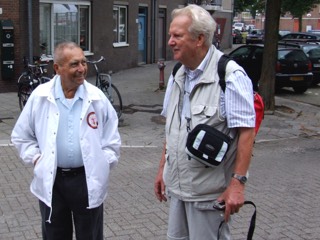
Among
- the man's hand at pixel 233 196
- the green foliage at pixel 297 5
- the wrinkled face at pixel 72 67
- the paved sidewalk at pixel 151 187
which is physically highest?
the green foliage at pixel 297 5

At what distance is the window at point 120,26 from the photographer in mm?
20386

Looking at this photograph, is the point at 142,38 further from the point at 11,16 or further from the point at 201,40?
the point at 201,40

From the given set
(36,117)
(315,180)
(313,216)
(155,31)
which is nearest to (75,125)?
(36,117)

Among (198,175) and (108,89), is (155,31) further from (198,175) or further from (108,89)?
(198,175)

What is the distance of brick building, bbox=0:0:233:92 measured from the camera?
13828 mm

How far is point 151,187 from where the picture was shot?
6.19m

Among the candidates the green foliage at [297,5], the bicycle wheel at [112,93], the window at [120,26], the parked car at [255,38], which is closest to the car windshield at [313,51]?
the window at [120,26]

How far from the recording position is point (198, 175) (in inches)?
113

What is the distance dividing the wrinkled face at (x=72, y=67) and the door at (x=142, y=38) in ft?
65.3

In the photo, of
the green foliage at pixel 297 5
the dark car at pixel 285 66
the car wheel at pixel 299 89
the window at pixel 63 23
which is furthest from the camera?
the green foliage at pixel 297 5

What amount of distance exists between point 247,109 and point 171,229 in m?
0.90

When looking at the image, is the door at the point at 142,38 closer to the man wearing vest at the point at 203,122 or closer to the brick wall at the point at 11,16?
the brick wall at the point at 11,16

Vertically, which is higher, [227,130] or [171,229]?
[227,130]

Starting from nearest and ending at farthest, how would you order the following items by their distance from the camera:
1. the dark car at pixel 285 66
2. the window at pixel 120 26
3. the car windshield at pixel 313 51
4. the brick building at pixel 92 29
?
the brick building at pixel 92 29, the dark car at pixel 285 66, the car windshield at pixel 313 51, the window at pixel 120 26
